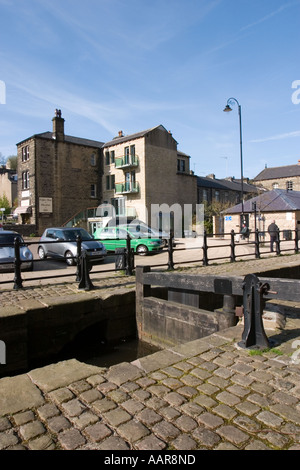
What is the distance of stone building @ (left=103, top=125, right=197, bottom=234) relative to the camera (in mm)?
32156

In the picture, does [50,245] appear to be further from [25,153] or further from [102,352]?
[25,153]

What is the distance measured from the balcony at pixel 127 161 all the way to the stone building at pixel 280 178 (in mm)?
38498

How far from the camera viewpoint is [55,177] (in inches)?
1313

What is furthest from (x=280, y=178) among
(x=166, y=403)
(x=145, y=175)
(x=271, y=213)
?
(x=166, y=403)

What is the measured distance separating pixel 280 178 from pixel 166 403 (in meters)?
66.1

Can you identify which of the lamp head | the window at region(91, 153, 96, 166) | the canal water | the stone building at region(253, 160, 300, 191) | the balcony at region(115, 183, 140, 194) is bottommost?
the canal water

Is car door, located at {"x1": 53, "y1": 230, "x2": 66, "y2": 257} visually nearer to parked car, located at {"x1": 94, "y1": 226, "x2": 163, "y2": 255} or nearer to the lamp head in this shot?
parked car, located at {"x1": 94, "y1": 226, "x2": 163, "y2": 255}

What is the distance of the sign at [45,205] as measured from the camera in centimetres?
3234

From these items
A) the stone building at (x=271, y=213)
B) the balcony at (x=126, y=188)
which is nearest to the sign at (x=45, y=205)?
the balcony at (x=126, y=188)

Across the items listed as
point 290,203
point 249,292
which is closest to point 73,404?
point 249,292

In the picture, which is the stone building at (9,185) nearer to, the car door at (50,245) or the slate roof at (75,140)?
the slate roof at (75,140)

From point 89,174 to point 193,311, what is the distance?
106 ft

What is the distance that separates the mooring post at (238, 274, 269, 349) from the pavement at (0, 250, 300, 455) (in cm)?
13

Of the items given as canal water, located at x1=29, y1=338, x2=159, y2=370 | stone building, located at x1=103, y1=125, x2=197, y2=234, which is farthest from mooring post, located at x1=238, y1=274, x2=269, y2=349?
stone building, located at x1=103, y1=125, x2=197, y2=234
